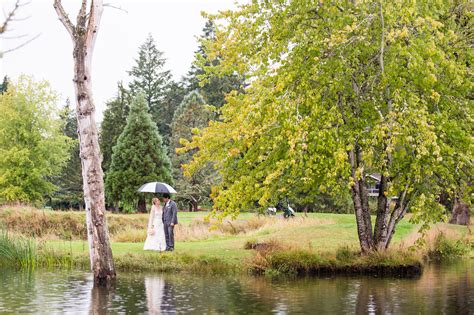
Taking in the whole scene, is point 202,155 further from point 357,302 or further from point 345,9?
point 357,302

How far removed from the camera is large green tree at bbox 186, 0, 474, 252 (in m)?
17.0

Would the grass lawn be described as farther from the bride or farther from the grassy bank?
the bride

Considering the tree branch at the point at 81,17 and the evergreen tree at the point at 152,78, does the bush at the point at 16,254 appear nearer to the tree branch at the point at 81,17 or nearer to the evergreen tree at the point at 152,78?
the tree branch at the point at 81,17

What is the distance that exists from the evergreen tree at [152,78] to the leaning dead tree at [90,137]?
6533 cm

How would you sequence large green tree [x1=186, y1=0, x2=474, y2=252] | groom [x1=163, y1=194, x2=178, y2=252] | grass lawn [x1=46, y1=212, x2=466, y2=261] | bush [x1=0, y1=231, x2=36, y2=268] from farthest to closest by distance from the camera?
groom [x1=163, y1=194, x2=178, y2=252], grass lawn [x1=46, y1=212, x2=466, y2=261], bush [x1=0, y1=231, x2=36, y2=268], large green tree [x1=186, y1=0, x2=474, y2=252]

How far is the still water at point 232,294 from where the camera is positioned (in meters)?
13.7

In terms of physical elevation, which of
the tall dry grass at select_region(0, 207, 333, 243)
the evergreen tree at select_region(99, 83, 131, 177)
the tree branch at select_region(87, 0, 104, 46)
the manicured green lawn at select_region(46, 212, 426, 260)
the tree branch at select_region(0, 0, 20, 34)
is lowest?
the manicured green lawn at select_region(46, 212, 426, 260)

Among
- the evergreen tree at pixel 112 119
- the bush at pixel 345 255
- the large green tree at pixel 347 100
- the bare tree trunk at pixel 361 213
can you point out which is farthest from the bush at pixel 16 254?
the evergreen tree at pixel 112 119

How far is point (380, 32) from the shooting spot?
60.2ft

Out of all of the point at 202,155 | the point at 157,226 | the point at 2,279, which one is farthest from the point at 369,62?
the point at 2,279

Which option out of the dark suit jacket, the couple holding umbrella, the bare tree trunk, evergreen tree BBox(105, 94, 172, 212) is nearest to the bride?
the couple holding umbrella

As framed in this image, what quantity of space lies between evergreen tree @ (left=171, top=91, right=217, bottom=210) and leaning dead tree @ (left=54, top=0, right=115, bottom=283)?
38.6 metres

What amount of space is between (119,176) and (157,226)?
104 ft

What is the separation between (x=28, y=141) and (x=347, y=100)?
4307 centimetres
